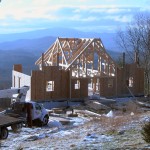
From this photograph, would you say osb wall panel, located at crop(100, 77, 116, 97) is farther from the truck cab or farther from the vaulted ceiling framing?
the truck cab

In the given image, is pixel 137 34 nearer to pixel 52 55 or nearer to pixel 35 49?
pixel 52 55

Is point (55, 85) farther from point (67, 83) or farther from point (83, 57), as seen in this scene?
point (83, 57)

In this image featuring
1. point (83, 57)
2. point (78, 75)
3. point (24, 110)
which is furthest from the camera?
point (83, 57)

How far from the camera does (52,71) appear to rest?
1369 inches

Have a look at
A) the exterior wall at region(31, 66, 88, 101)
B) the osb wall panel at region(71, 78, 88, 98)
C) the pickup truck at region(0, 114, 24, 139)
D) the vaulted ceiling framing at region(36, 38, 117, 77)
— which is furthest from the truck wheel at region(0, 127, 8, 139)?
the osb wall panel at region(71, 78, 88, 98)

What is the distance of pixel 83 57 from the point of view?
→ 35875 millimetres

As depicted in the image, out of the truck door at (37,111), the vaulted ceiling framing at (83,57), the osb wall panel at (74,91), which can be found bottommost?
the truck door at (37,111)

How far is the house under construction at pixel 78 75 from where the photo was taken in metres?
34.6

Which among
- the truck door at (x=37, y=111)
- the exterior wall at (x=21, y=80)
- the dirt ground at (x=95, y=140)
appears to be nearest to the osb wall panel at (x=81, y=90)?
the exterior wall at (x=21, y=80)

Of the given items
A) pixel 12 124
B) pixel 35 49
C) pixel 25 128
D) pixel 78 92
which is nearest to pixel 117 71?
pixel 78 92

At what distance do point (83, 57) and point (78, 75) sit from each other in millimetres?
1747

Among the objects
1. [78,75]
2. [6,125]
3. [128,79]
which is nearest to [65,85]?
[78,75]

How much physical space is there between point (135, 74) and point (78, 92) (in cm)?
597

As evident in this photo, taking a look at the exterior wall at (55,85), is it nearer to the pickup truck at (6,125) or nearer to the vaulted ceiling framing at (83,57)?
the vaulted ceiling framing at (83,57)
